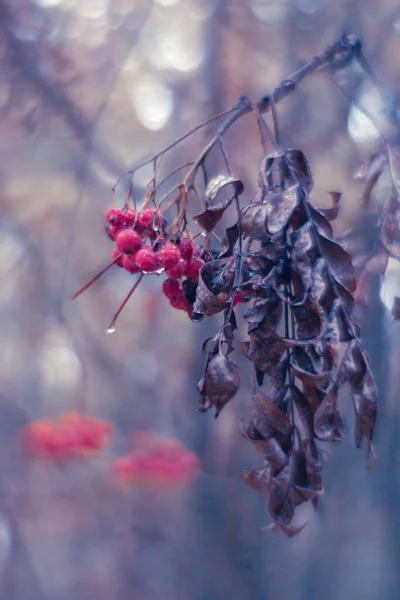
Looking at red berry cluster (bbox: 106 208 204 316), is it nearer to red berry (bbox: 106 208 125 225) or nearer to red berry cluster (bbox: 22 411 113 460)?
red berry (bbox: 106 208 125 225)

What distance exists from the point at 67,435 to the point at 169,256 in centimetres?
70

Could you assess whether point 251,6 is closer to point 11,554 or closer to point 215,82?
point 215,82

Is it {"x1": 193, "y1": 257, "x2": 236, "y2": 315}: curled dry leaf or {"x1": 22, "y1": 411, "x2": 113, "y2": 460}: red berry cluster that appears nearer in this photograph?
{"x1": 193, "y1": 257, "x2": 236, "y2": 315}: curled dry leaf

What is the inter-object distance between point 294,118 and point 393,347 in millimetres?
478

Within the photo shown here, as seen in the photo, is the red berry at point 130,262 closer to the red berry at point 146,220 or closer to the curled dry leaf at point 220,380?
the red berry at point 146,220

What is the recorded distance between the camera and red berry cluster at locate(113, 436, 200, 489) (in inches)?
41.5

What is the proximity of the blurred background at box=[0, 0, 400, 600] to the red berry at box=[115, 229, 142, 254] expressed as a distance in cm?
53

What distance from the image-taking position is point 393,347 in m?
0.99

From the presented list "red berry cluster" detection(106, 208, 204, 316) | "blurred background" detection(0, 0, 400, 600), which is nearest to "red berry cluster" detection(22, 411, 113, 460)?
"blurred background" detection(0, 0, 400, 600)

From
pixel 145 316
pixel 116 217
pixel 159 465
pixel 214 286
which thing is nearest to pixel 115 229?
pixel 116 217

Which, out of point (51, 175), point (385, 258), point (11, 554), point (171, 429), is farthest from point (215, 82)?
point (11, 554)

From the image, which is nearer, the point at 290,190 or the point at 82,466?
the point at 290,190

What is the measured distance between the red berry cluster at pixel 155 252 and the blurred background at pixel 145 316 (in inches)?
19.3

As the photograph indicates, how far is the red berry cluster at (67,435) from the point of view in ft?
3.49
